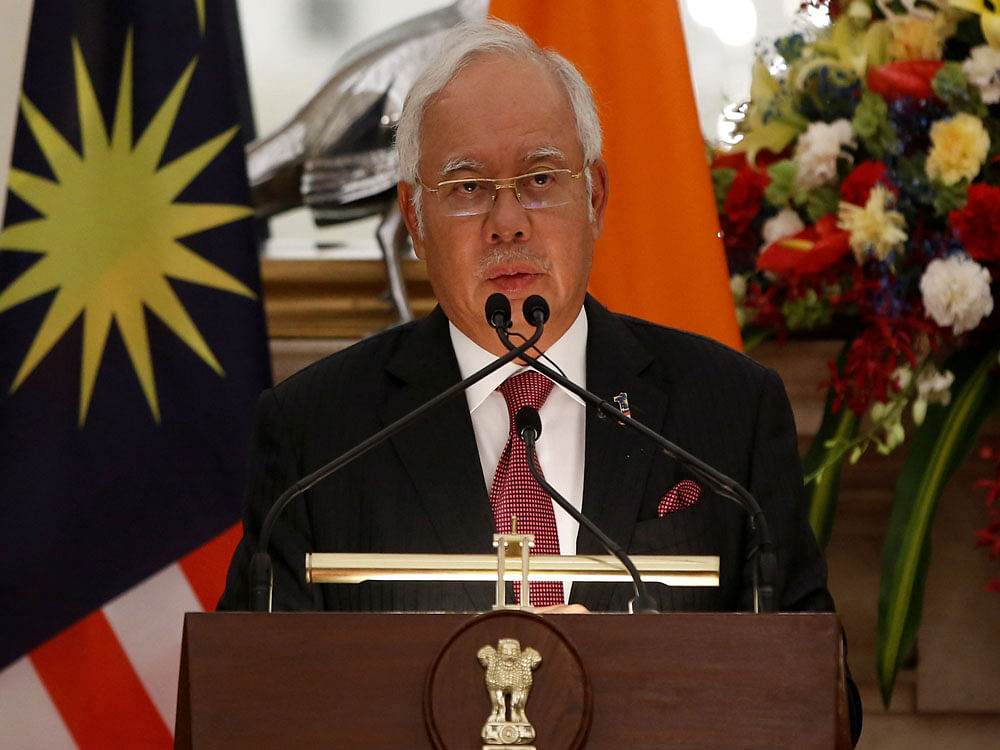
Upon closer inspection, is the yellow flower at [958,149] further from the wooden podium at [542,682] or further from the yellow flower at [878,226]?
the wooden podium at [542,682]

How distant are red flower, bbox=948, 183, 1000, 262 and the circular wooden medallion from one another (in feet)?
4.97

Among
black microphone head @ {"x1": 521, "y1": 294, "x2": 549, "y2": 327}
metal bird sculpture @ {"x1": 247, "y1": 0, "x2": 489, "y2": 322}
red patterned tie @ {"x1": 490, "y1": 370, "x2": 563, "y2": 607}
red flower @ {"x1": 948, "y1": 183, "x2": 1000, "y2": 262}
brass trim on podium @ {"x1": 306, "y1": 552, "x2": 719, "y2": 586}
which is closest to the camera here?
brass trim on podium @ {"x1": 306, "y1": 552, "x2": 719, "y2": 586}

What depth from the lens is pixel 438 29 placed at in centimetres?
334

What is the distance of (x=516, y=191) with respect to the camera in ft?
7.27

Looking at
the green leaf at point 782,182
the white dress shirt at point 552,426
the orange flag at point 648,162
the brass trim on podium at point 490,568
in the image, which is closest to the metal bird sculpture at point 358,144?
the orange flag at point 648,162

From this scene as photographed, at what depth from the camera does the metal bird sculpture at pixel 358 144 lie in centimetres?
331

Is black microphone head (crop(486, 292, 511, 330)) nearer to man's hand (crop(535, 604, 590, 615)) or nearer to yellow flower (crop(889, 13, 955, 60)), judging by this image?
man's hand (crop(535, 604, 590, 615))

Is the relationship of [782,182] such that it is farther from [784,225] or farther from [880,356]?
[880,356]

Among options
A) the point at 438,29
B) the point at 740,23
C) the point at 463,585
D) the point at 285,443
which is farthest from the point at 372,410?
the point at 740,23

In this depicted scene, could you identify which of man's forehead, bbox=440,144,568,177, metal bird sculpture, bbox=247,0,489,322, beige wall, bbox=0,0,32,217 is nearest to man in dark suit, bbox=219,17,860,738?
man's forehead, bbox=440,144,568,177

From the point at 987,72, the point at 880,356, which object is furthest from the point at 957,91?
the point at 880,356

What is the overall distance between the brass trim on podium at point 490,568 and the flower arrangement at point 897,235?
1.16 m

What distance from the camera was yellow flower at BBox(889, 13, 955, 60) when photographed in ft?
8.61

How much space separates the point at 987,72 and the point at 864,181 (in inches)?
11.4
